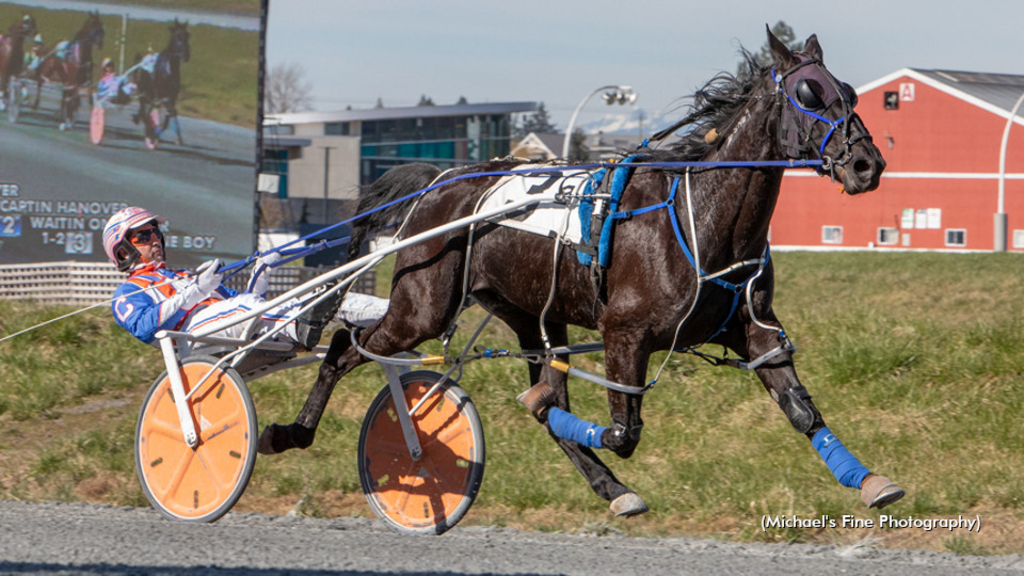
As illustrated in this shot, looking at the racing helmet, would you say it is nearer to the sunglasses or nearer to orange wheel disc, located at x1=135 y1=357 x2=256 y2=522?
the sunglasses

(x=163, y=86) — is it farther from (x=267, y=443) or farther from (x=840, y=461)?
(x=840, y=461)

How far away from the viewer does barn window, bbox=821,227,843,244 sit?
4412cm

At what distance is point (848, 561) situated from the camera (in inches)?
187

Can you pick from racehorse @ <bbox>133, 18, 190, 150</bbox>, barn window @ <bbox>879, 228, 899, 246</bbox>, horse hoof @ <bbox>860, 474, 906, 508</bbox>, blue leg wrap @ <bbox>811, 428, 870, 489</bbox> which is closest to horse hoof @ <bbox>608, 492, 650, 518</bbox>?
blue leg wrap @ <bbox>811, 428, 870, 489</bbox>

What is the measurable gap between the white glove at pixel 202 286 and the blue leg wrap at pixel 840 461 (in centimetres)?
295

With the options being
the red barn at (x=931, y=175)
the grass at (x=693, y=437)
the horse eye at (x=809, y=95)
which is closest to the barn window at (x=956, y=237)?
the red barn at (x=931, y=175)

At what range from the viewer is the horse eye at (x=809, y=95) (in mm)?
4383

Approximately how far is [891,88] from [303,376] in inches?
1483

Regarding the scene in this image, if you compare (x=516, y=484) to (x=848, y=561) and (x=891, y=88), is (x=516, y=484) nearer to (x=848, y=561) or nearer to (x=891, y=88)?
(x=848, y=561)

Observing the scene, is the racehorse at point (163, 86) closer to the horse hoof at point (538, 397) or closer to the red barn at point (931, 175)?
the horse hoof at point (538, 397)

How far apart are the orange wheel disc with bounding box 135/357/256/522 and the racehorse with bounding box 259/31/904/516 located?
1347 mm

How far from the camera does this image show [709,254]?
4637mm

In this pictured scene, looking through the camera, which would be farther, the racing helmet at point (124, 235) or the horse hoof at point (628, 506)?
the racing helmet at point (124, 235)

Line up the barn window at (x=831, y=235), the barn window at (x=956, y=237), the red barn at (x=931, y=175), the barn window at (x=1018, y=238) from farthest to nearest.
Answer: the barn window at (x=831, y=235) → the barn window at (x=956, y=237) → the red barn at (x=931, y=175) → the barn window at (x=1018, y=238)
